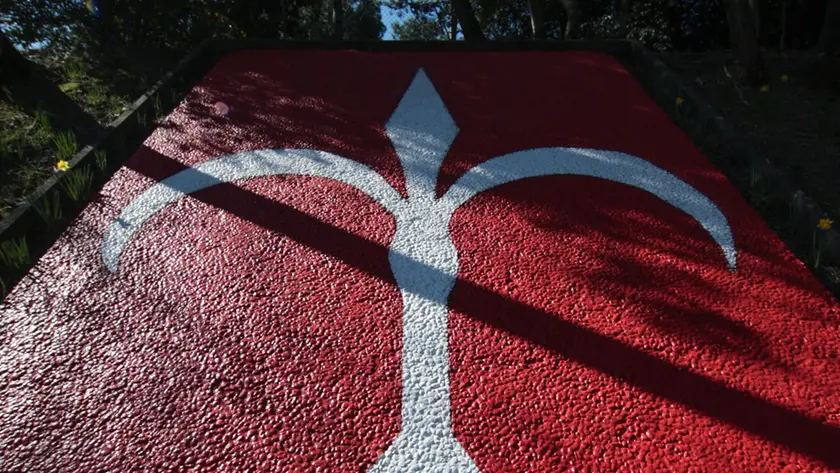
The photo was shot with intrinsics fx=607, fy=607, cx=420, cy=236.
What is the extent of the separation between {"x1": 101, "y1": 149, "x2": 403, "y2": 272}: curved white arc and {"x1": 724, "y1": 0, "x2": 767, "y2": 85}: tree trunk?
3.14 m

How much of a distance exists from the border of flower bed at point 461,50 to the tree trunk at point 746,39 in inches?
20.5

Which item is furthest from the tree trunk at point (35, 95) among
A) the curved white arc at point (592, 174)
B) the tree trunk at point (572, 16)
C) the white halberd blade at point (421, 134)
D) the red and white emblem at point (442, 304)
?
the tree trunk at point (572, 16)

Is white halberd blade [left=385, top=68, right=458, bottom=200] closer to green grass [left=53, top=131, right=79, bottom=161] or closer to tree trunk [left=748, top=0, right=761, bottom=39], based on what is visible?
green grass [left=53, top=131, right=79, bottom=161]

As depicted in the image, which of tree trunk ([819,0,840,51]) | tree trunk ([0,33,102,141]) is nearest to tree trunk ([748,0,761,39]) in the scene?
tree trunk ([819,0,840,51])

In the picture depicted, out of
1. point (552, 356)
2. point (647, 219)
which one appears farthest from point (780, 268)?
point (552, 356)

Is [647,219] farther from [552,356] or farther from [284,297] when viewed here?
[284,297]

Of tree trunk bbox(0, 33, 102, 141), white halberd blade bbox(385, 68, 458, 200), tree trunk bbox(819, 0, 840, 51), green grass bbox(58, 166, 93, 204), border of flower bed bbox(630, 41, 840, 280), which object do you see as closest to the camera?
border of flower bed bbox(630, 41, 840, 280)

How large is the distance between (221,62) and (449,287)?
3524 mm

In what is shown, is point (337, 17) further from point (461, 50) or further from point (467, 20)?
point (467, 20)

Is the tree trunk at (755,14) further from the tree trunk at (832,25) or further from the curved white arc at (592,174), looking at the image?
the curved white arc at (592,174)

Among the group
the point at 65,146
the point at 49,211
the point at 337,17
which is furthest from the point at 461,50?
the point at 49,211

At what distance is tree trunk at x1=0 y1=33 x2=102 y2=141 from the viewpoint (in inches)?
160

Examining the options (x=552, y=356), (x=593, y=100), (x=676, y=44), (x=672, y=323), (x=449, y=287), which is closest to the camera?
(x=552, y=356)

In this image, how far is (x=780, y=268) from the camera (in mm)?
2779
